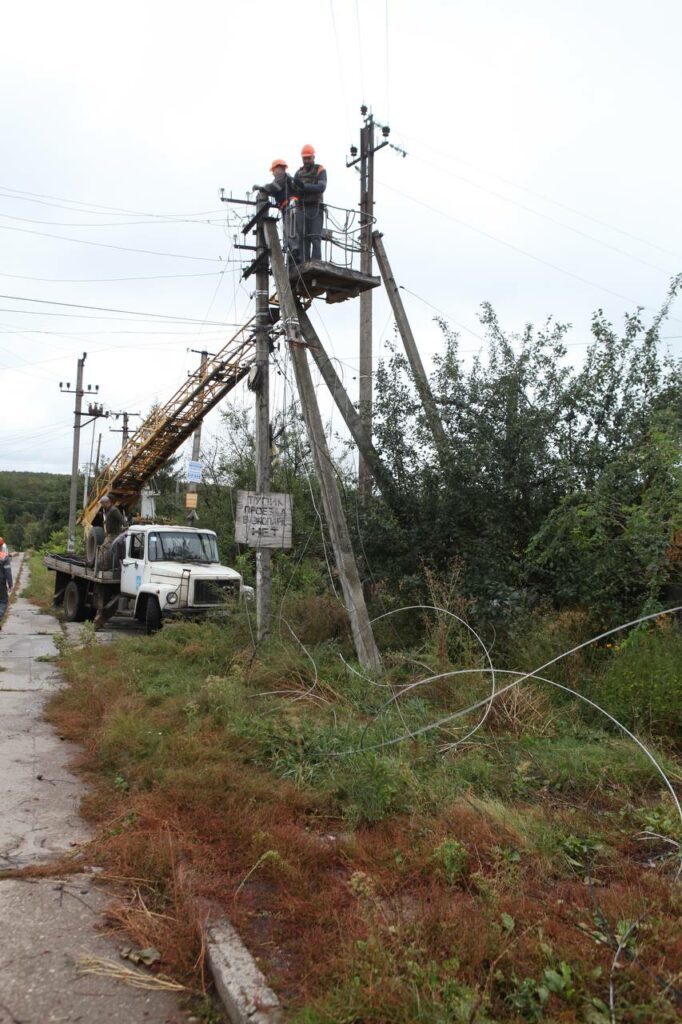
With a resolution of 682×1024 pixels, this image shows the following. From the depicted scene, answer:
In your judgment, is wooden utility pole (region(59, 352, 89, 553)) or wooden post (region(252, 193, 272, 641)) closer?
wooden post (region(252, 193, 272, 641))

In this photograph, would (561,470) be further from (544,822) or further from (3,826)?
(3,826)

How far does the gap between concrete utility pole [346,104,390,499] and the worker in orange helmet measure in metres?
1.26

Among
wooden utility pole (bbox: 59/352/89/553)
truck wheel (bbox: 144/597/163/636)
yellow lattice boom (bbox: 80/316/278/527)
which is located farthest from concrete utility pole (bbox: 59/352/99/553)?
truck wheel (bbox: 144/597/163/636)

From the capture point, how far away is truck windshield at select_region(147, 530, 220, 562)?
14836 mm

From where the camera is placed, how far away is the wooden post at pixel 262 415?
10844 millimetres

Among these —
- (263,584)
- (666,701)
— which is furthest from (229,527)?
(666,701)

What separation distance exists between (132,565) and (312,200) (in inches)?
301

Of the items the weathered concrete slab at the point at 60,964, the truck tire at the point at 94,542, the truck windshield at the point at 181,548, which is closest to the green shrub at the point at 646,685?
the weathered concrete slab at the point at 60,964

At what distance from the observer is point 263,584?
1088 cm

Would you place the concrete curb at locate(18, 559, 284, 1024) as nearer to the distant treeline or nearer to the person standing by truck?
the person standing by truck

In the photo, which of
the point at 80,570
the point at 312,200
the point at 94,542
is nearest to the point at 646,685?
the point at 312,200

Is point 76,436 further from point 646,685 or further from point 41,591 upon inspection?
point 646,685

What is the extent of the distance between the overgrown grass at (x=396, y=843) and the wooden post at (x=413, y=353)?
3675 millimetres

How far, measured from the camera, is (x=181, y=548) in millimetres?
15078
